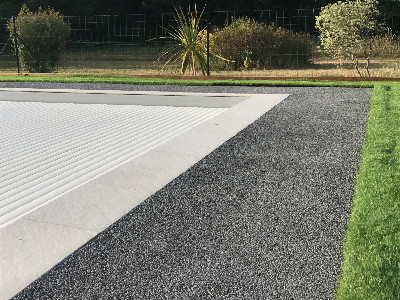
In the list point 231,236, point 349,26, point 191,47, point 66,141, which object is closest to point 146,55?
point 191,47

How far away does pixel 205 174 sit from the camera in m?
4.99

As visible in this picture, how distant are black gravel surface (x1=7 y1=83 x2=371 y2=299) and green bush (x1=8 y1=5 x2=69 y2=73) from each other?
13.3 meters

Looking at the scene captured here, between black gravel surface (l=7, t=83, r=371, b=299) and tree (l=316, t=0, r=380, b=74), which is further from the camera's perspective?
tree (l=316, t=0, r=380, b=74)

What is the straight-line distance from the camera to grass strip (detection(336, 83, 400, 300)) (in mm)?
2748

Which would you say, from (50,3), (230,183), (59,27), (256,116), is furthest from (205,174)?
(50,3)

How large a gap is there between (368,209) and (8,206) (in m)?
2.61

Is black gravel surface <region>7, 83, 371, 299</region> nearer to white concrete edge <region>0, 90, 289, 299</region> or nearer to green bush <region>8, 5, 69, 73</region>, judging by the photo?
white concrete edge <region>0, 90, 289, 299</region>

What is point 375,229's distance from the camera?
3.49 m

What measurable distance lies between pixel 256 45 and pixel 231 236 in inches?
601

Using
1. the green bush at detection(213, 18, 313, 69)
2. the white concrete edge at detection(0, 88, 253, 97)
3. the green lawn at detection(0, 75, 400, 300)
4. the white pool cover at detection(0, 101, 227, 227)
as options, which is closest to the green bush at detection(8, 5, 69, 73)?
the green bush at detection(213, 18, 313, 69)

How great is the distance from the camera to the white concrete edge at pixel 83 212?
3.12m

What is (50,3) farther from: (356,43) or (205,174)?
(205,174)

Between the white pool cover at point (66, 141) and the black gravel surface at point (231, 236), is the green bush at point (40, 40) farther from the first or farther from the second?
the black gravel surface at point (231, 236)

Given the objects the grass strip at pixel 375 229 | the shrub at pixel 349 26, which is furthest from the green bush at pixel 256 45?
the grass strip at pixel 375 229
